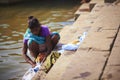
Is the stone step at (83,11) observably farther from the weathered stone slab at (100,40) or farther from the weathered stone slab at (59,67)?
the weathered stone slab at (59,67)

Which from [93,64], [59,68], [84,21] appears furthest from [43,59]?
[84,21]

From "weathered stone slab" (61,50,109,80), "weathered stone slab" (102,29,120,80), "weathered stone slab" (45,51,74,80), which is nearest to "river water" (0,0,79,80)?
"weathered stone slab" (45,51,74,80)

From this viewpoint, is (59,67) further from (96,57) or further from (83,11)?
(83,11)

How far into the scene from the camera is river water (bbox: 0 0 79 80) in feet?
19.6

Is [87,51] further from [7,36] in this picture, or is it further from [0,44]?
[7,36]

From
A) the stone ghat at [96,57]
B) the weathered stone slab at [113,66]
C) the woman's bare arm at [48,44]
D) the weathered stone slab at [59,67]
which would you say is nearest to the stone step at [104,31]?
the stone ghat at [96,57]

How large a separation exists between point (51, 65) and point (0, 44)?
3.27m

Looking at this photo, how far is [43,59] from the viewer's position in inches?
198

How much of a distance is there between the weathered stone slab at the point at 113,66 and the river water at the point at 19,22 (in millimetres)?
2179

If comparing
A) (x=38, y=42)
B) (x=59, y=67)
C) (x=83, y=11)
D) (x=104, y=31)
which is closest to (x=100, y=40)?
(x=104, y=31)

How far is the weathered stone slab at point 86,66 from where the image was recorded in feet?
11.4

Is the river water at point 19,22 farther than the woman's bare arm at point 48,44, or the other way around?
the river water at point 19,22

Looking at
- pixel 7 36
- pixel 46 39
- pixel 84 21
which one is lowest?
pixel 7 36

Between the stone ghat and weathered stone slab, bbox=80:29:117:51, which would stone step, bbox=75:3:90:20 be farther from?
weathered stone slab, bbox=80:29:117:51
